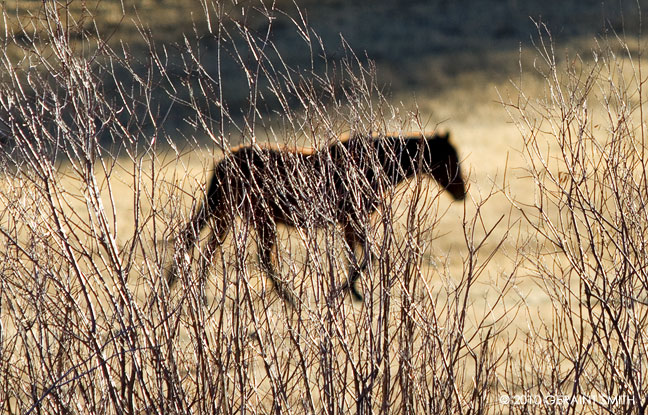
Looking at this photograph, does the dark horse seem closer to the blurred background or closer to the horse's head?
the horse's head

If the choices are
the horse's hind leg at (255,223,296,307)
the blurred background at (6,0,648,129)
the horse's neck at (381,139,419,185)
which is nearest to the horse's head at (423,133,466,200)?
the blurred background at (6,0,648,129)

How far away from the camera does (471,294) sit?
7477 mm

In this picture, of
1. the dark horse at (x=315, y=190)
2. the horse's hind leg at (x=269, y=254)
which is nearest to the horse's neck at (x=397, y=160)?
the dark horse at (x=315, y=190)

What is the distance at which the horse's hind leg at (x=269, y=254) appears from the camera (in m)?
4.20

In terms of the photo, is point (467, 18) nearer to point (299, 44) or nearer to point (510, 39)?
point (510, 39)

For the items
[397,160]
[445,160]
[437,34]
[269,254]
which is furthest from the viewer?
[437,34]

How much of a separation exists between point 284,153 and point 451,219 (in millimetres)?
3297

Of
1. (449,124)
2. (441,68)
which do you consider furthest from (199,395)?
(441,68)

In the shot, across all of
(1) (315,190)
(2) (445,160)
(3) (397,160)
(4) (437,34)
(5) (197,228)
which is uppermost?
(4) (437,34)

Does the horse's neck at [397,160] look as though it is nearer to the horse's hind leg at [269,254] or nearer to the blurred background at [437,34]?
the horse's hind leg at [269,254]

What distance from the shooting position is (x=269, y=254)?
4.61 metres

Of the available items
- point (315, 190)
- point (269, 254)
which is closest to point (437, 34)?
point (269, 254)

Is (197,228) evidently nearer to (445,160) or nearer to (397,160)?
(397,160)

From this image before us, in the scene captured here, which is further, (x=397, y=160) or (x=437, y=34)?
(x=437, y=34)
